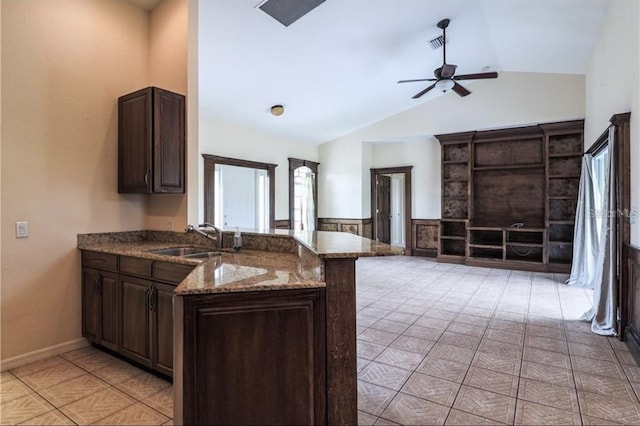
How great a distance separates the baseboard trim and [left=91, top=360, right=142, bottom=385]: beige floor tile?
548 mm

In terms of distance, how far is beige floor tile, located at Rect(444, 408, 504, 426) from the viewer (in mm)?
1841


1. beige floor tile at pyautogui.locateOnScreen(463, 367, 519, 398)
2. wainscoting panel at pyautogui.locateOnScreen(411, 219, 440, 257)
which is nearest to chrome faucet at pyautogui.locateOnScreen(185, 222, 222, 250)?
beige floor tile at pyautogui.locateOnScreen(463, 367, 519, 398)

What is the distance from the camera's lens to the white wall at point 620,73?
2.80 metres

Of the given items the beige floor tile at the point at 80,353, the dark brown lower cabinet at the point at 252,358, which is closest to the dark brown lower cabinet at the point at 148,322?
the beige floor tile at the point at 80,353

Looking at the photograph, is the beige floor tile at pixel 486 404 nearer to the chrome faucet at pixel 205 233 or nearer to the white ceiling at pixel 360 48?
the chrome faucet at pixel 205 233

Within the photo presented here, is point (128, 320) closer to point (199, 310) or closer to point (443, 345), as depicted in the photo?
point (199, 310)

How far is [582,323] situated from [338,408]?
3.15 metres

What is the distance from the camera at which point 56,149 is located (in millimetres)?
2756

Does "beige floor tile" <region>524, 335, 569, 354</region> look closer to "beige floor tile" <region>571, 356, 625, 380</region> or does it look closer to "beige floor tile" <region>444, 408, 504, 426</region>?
"beige floor tile" <region>571, 356, 625, 380</region>

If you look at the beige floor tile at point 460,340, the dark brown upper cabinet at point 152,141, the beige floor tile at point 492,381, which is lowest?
the beige floor tile at point 492,381

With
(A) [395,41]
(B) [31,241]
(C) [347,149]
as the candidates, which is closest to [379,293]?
(A) [395,41]

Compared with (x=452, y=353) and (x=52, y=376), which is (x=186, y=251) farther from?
(x=452, y=353)

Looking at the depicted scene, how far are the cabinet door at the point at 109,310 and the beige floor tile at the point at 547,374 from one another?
304cm

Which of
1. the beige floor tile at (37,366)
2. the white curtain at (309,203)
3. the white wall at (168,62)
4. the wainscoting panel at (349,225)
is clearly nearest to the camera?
the beige floor tile at (37,366)
